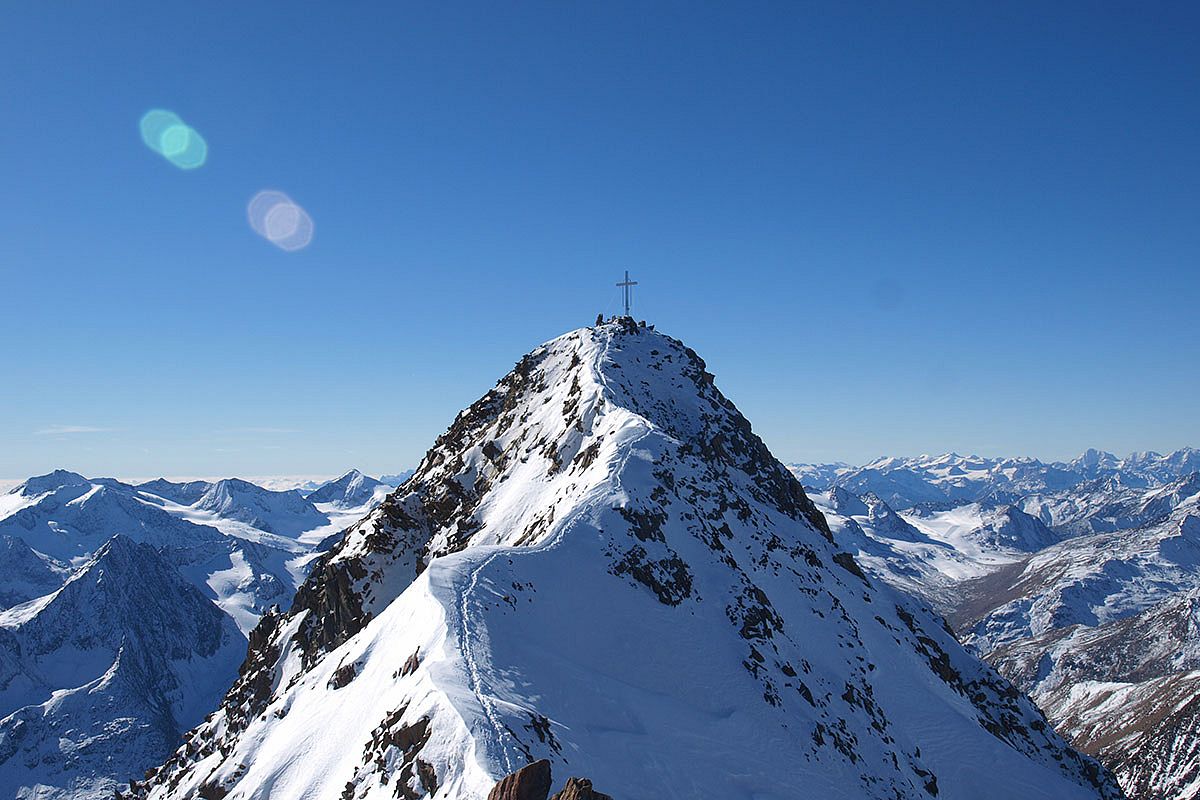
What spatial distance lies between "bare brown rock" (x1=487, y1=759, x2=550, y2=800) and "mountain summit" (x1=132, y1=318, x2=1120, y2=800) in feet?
7.77

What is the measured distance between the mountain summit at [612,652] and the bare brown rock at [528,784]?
2.37 meters

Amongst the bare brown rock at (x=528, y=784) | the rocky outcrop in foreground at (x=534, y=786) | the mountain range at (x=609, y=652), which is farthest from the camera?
the mountain range at (x=609, y=652)

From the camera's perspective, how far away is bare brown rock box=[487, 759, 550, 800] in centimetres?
1862

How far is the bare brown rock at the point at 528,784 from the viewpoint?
61.1ft

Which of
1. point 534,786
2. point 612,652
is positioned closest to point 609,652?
point 612,652

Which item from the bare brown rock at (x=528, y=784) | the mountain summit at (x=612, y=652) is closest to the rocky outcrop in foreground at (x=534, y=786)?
the bare brown rock at (x=528, y=784)

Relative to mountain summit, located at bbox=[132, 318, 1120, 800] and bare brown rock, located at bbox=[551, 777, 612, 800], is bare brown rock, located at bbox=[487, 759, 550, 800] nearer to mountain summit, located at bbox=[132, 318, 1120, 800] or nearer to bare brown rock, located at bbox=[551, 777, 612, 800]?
bare brown rock, located at bbox=[551, 777, 612, 800]

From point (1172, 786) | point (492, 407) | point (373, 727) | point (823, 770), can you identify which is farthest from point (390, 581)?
point (1172, 786)

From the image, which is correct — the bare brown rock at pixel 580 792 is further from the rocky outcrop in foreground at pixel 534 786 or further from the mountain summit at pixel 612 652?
the mountain summit at pixel 612 652

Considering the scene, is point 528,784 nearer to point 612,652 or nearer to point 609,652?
point 609,652

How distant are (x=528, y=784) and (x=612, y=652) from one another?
19828mm

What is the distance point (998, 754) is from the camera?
203ft

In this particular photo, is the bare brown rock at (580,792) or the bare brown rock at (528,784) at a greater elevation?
the bare brown rock at (528,784)

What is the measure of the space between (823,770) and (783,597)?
20.1 m
